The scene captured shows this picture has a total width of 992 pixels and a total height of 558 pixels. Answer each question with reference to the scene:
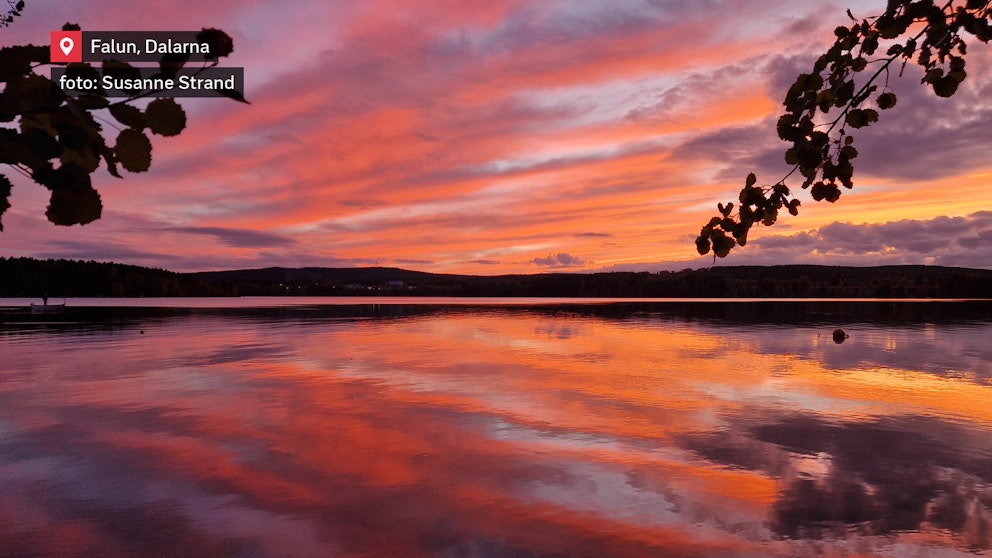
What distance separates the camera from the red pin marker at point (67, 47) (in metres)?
1.85

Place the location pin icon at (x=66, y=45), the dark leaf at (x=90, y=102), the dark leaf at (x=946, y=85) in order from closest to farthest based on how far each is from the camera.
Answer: the location pin icon at (x=66, y=45) < the dark leaf at (x=90, y=102) < the dark leaf at (x=946, y=85)

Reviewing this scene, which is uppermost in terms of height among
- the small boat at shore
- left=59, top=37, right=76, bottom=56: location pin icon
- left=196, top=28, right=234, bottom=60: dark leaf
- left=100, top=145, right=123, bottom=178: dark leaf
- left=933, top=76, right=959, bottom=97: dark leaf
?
left=933, top=76, right=959, bottom=97: dark leaf

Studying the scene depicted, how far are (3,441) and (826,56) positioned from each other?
21058mm

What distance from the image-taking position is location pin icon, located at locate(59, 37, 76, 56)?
184 centimetres

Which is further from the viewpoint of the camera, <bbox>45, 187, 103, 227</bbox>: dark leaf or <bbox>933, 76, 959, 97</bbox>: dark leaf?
<bbox>933, 76, 959, 97</bbox>: dark leaf

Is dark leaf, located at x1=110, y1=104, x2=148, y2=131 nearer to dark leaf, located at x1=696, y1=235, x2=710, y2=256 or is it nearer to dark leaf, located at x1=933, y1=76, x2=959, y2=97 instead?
dark leaf, located at x1=696, y1=235, x2=710, y2=256

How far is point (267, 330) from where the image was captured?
58344 millimetres

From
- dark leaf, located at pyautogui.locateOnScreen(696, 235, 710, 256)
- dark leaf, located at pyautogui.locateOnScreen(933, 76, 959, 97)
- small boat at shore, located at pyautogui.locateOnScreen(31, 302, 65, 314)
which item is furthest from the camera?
small boat at shore, located at pyautogui.locateOnScreen(31, 302, 65, 314)

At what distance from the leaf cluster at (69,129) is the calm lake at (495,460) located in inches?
354

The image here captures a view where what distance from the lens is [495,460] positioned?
14.9m

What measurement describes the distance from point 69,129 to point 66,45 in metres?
0.29

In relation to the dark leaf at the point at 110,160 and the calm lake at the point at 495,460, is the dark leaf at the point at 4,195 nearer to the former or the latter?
the dark leaf at the point at 110,160

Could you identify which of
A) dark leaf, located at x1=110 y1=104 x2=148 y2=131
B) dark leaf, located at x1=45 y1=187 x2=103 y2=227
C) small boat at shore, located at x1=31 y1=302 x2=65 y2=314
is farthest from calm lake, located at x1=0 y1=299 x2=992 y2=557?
small boat at shore, located at x1=31 y1=302 x2=65 y2=314

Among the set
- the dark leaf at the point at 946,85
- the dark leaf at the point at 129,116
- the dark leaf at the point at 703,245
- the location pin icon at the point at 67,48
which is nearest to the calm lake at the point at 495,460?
the dark leaf at the point at 703,245
